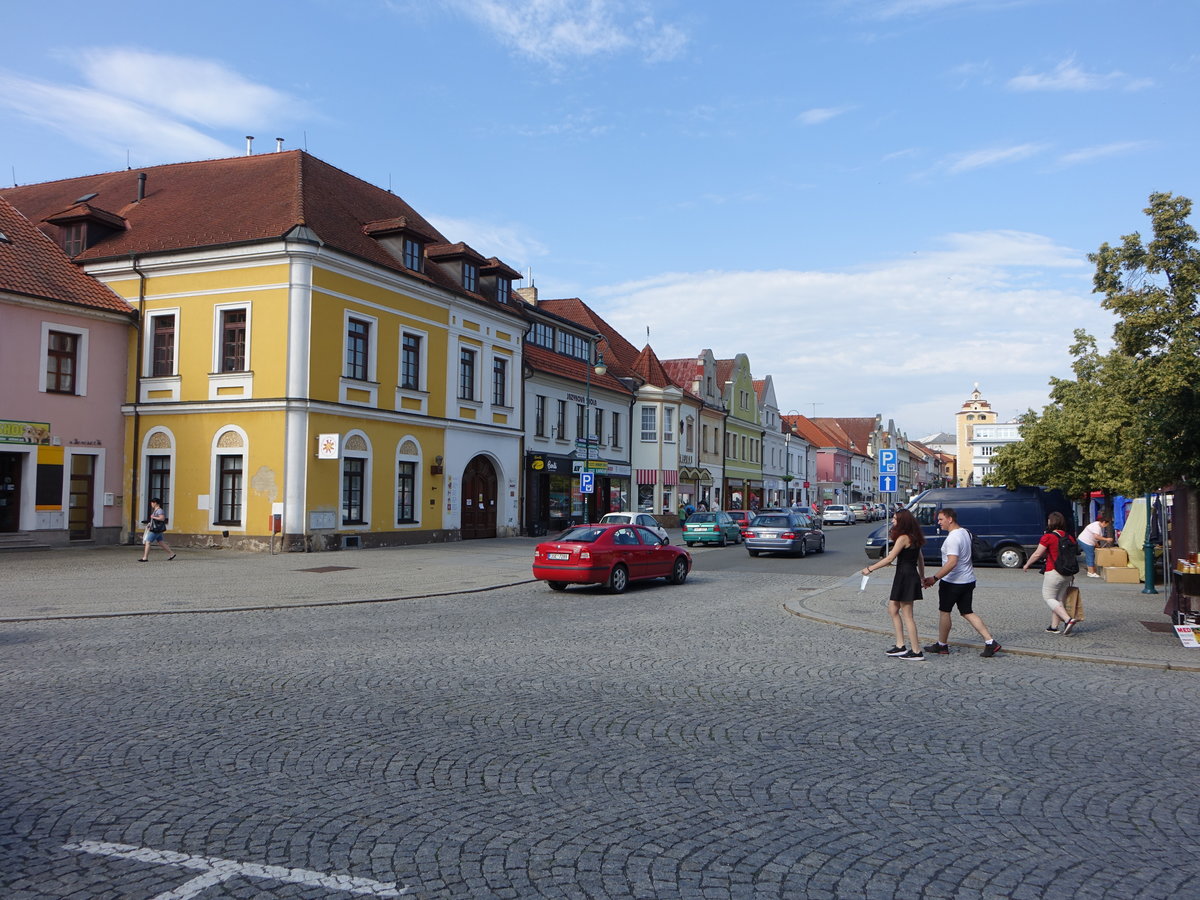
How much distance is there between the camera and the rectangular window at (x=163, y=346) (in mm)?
27859

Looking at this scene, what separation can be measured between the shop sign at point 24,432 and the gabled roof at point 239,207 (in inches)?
233

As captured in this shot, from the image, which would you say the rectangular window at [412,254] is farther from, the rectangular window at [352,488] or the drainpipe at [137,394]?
the drainpipe at [137,394]

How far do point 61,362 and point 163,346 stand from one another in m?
2.76

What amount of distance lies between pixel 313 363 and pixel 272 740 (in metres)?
21.1

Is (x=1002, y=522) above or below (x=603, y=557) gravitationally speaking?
above

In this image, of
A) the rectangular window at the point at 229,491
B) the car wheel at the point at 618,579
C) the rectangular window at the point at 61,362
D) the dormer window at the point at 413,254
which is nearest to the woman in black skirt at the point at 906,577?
the car wheel at the point at 618,579

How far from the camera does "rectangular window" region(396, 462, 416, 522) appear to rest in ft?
98.3

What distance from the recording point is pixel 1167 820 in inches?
205

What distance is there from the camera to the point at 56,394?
26.0 m

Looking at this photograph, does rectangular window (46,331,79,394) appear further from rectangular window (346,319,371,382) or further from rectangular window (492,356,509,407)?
rectangular window (492,356,509,407)

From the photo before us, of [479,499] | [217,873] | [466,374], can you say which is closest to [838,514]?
[479,499]

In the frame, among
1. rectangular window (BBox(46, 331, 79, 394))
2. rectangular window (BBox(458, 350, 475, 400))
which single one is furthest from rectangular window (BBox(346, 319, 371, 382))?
rectangular window (BBox(46, 331, 79, 394))

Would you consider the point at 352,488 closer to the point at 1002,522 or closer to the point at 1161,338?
the point at 1002,522

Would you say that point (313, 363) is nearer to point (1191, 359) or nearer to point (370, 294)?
point (370, 294)
